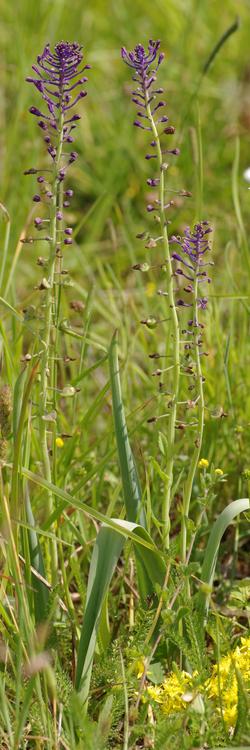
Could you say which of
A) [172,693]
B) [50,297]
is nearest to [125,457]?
[50,297]

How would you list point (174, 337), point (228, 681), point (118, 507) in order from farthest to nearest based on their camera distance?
point (118, 507), point (174, 337), point (228, 681)

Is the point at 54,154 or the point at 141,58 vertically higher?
the point at 141,58

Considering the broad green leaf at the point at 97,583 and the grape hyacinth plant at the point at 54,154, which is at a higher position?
the grape hyacinth plant at the point at 54,154

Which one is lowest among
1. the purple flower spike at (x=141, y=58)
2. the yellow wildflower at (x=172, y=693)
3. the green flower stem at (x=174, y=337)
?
the yellow wildflower at (x=172, y=693)

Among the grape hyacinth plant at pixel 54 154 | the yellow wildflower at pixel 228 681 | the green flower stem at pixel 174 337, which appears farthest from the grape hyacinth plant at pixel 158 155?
the yellow wildflower at pixel 228 681

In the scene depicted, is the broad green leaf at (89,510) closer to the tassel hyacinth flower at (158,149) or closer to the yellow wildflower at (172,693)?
the tassel hyacinth flower at (158,149)

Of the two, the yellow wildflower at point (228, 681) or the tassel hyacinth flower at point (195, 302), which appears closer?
the yellow wildflower at point (228, 681)

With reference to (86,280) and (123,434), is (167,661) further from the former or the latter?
(86,280)

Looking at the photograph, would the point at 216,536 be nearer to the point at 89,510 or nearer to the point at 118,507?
the point at 89,510
